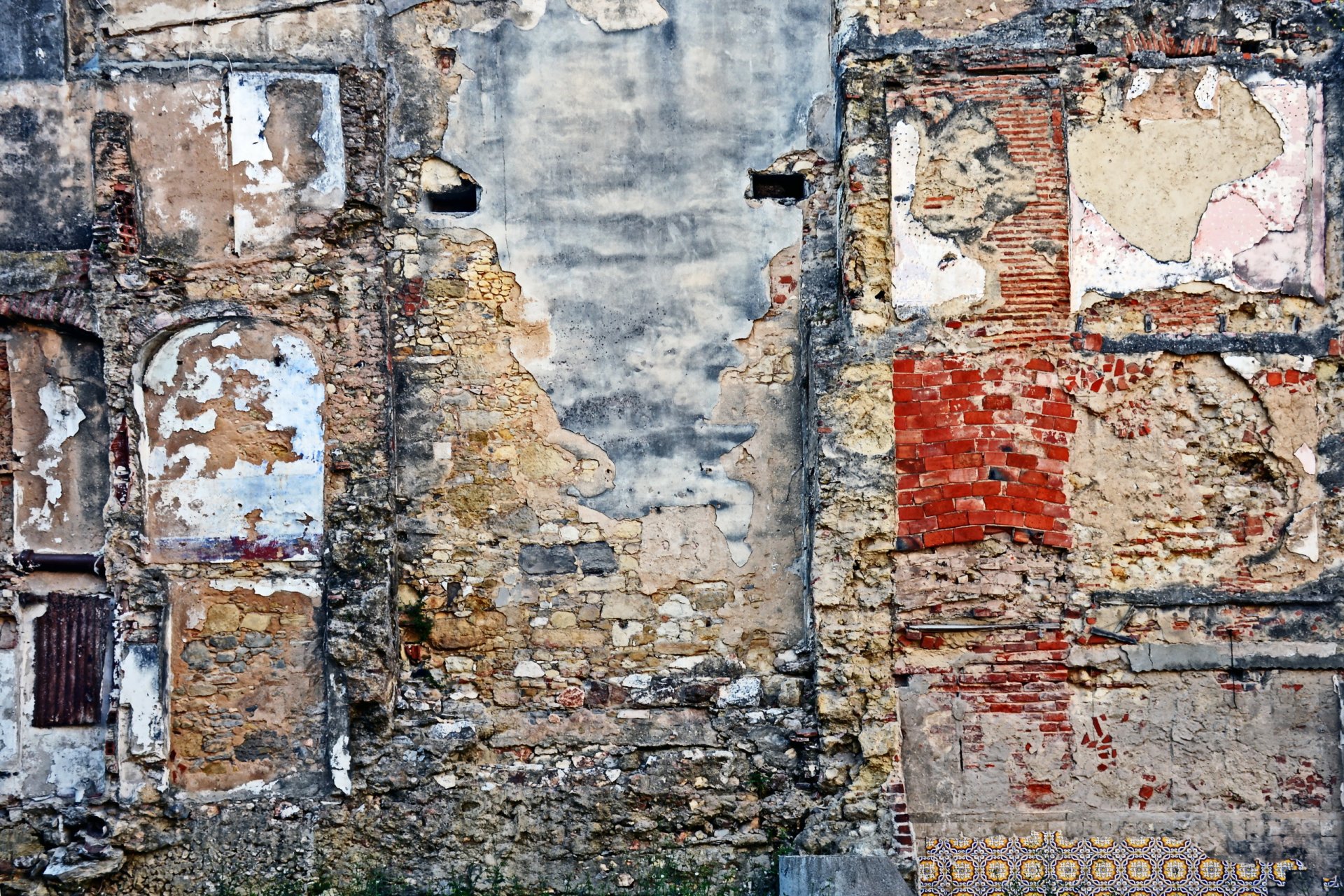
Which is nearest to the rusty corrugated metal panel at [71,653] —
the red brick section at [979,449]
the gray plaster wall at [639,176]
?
the gray plaster wall at [639,176]

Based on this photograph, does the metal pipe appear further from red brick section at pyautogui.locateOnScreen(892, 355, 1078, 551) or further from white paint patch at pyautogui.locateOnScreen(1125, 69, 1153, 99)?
white paint patch at pyautogui.locateOnScreen(1125, 69, 1153, 99)

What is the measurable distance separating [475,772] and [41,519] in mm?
2770

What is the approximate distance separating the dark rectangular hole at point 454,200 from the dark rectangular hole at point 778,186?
156 cm

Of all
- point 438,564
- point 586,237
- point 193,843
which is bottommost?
point 193,843

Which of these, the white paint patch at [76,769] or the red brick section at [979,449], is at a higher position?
the red brick section at [979,449]

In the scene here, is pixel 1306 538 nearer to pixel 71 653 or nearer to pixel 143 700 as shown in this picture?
pixel 143 700

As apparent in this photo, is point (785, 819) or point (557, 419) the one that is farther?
point (557, 419)

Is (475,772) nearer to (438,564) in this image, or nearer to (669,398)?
(438,564)

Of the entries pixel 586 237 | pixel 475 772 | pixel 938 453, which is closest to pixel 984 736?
pixel 938 453

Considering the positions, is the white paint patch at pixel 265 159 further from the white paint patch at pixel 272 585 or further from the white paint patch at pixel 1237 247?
the white paint patch at pixel 1237 247

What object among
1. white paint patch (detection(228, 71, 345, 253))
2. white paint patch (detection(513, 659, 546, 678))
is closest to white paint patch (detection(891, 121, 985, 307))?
white paint patch (detection(513, 659, 546, 678))

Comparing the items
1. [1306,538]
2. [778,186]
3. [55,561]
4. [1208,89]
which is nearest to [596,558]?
[778,186]

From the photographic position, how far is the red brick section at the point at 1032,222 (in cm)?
598

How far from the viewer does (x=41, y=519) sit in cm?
642
